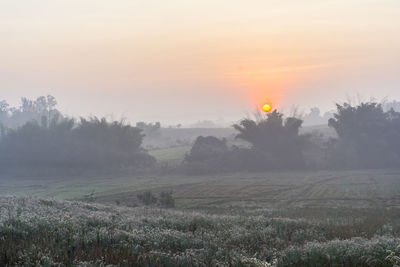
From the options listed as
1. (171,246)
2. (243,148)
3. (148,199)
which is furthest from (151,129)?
(171,246)

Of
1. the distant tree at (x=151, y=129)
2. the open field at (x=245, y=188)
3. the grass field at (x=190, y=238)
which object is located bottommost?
the open field at (x=245, y=188)

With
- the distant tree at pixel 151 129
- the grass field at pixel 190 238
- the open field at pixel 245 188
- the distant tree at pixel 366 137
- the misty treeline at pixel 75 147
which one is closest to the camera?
the grass field at pixel 190 238

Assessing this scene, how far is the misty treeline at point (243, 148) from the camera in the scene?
7356 cm

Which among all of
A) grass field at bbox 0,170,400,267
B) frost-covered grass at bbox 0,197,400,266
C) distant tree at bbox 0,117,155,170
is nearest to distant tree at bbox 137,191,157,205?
grass field at bbox 0,170,400,267

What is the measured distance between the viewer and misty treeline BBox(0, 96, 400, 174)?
241ft

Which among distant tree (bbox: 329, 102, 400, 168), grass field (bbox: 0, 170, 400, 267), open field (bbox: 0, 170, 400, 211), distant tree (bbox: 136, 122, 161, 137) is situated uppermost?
distant tree (bbox: 136, 122, 161, 137)

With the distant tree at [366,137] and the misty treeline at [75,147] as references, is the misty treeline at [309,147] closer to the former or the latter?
the distant tree at [366,137]

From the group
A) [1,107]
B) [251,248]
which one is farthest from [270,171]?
[1,107]

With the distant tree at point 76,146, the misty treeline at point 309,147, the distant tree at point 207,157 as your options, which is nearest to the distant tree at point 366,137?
the misty treeline at point 309,147

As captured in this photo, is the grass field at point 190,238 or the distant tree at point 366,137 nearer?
the grass field at point 190,238

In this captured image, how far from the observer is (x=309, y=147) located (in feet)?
262

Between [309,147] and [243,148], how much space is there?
1229 cm

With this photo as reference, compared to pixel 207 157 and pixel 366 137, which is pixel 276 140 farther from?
pixel 366 137

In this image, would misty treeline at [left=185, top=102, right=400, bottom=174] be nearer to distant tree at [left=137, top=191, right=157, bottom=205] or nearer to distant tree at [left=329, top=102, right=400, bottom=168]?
distant tree at [left=329, top=102, right=400, bottom=168]
